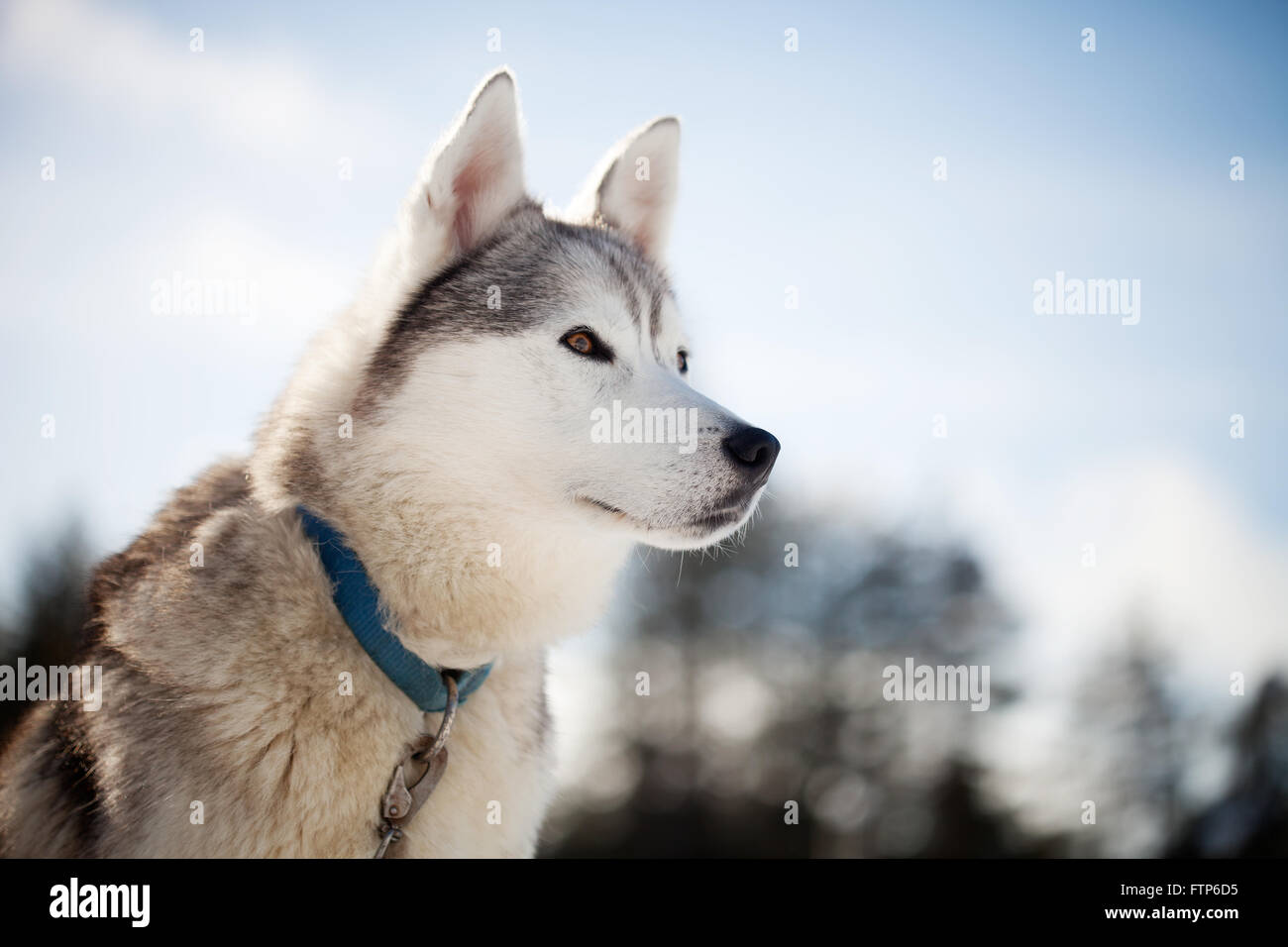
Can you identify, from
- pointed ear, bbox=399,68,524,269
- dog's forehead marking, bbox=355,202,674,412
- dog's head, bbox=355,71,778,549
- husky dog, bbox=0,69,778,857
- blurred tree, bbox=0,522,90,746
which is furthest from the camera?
blurred tree, bbox=0,522,90,746

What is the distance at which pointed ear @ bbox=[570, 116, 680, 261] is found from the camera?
439 cm

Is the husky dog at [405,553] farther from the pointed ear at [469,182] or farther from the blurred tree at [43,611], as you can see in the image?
the blurred tree at [43,611]

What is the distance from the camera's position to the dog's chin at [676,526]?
3.24 metres

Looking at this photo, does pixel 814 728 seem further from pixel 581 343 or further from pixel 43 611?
pixel 581 343

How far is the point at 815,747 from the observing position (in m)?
20.0

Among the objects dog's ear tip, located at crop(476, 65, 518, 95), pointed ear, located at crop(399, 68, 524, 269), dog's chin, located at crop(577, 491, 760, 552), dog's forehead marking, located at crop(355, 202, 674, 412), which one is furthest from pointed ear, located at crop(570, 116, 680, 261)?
dog's chin, located at crop(577, 491, 760, 552)

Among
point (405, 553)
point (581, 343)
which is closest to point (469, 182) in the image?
point (581, 343)

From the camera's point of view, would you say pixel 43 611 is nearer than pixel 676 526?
No

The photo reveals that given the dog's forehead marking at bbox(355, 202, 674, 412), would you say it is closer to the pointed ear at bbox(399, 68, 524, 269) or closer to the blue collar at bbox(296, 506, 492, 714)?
the pointed ear at bbox(399, 68, 524, 269)

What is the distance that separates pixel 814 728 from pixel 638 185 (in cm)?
1732

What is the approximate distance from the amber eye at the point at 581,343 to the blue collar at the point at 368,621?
107cm

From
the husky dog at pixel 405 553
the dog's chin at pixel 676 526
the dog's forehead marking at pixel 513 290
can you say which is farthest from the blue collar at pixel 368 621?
the dog's chin at pixel 676 526

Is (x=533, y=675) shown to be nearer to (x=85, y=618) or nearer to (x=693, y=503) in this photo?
(x=693, y=503)

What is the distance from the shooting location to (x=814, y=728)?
20.0 meters
